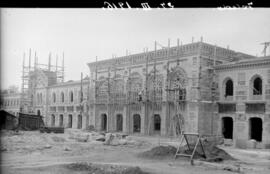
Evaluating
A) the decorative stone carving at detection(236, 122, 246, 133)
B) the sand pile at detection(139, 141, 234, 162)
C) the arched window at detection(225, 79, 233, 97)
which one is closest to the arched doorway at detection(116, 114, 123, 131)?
the arched window at detection(225, 79, 233, 97)

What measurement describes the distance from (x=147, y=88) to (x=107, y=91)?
640 centimetres

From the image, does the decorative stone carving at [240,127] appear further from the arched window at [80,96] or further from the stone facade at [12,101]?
the stone facade at [12,101]

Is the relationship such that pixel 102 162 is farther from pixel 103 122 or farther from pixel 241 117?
pixel 103 122

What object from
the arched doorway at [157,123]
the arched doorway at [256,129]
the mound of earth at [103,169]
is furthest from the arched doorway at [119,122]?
the mound of earth at [103,169]

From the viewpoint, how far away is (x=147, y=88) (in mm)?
33031

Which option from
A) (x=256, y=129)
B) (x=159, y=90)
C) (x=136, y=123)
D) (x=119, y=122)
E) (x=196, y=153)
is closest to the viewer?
(x=196, y=153)

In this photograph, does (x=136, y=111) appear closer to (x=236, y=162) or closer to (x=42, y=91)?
(x=236, y=162)

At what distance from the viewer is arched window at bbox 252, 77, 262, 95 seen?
26141 millimetres

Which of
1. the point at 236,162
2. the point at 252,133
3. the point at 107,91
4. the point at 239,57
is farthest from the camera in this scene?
the point at 107,91

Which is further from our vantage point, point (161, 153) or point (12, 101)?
point (12, 101)

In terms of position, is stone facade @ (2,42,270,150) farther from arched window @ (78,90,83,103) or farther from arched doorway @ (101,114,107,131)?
Result: arched window @ (78,90,83,103)

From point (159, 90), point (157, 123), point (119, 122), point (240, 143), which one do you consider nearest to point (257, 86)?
point (240, 143)

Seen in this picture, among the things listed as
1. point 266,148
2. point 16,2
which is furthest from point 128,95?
point 16,2

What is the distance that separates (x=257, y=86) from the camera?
27.3m
